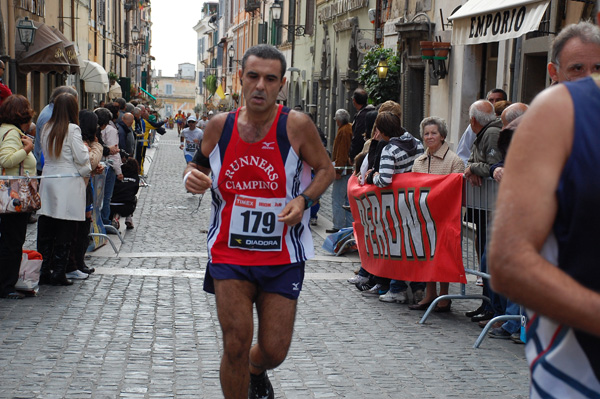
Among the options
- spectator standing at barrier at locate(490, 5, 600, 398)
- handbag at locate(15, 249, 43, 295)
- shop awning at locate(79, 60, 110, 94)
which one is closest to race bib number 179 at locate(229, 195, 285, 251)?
spectator standing at barrier at locate(490, 5, 600, 398)

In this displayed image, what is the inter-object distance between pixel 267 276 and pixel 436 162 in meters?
4.13

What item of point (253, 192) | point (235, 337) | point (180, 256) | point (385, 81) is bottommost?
point (180, 256)

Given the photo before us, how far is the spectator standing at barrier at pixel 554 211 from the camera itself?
1.75m

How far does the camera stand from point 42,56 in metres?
21.7

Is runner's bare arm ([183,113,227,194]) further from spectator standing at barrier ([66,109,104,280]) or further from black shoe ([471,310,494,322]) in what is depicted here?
spectator standing at barrier ([66,109,104,280])

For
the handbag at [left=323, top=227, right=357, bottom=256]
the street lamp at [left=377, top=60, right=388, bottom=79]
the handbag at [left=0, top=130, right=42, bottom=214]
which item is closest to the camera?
the handbag at [left=0, top=130, right=42, bottom=214]

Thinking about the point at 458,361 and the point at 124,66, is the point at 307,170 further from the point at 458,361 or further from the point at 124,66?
the point at 124,66

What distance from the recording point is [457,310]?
8.09 meters

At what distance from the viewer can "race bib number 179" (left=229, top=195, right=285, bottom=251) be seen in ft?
13.7

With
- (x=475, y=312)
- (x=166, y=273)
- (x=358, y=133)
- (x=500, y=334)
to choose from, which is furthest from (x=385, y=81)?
(x=500, y=334)

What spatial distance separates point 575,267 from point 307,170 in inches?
100

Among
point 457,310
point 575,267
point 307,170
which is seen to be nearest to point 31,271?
point 457,310

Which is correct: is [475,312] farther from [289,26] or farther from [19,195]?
[289,26]

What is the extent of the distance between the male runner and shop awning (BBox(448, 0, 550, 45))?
273 inches
